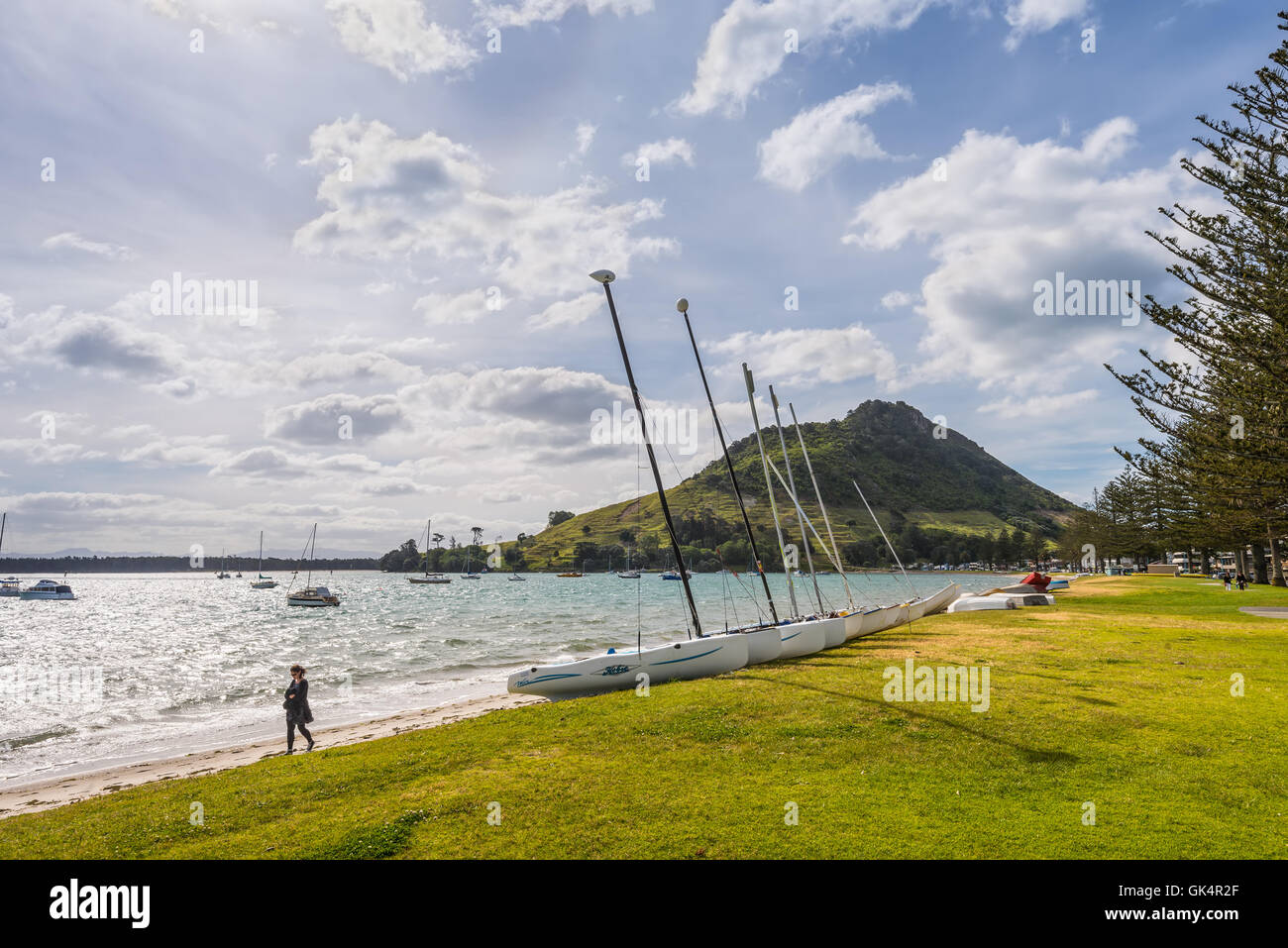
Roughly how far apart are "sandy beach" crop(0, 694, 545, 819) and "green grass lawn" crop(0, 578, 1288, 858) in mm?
2775

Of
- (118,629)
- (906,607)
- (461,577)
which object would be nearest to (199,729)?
(906,607)

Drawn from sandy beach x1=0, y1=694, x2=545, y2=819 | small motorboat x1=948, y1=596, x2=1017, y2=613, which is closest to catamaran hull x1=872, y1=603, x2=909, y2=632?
small motorboat x1=948, y1=596, x2=1017, y2=613

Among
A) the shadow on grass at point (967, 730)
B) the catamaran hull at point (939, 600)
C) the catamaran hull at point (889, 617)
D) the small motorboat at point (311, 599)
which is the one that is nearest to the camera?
the shadow on grass at point (967, 730)

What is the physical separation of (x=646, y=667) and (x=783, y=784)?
1097cm

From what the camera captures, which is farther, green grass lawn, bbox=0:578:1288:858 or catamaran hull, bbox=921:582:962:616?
catamaran hull, bbox=921:582:962:616

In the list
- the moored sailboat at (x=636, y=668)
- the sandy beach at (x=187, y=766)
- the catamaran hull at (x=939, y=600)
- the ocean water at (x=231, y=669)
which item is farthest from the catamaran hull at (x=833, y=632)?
the catamaran hull at (x=939, y=600)

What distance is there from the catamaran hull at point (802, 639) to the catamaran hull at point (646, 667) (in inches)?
97.3

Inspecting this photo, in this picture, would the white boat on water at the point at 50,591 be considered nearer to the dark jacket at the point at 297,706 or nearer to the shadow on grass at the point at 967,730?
the dark jacket at the point at 297,706

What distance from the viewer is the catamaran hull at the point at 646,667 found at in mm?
19672

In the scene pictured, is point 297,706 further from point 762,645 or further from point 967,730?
point 967,730

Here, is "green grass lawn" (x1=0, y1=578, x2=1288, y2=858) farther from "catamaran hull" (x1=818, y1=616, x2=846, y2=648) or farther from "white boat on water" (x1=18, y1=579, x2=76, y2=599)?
"white boat on water" (x1=18, y1=579, x2=76, y2=599)

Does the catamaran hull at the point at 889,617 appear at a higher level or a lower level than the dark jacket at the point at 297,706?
lower

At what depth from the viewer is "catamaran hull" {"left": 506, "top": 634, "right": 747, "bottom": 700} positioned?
64.5 feet

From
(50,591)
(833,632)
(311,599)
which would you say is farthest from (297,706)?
(50,591)
